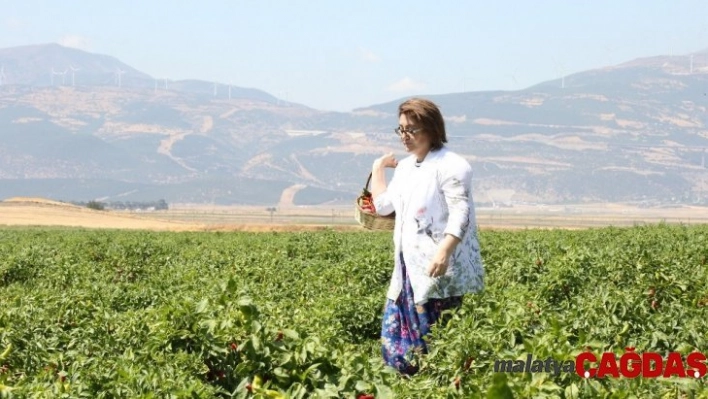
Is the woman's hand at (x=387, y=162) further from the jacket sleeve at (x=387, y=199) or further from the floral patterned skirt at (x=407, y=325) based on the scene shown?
the floral patterned skirt at (x=407, y=325)

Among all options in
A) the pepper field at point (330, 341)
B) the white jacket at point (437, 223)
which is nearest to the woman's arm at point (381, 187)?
the white jacket at point (437, 223)

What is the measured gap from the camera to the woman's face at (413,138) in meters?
6.44

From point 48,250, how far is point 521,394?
48.9 feet

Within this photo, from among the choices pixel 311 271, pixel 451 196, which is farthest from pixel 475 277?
pixel 311 271

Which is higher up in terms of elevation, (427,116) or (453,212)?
(427,116)

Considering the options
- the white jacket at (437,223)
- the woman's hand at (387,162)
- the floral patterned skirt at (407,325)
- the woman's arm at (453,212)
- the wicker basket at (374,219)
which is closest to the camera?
the woman's arm at (453,212)

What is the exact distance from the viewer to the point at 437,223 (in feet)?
21.3

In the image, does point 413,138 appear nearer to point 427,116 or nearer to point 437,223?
point 427,116

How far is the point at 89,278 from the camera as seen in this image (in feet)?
43.0

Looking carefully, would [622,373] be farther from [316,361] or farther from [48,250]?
[48,250]

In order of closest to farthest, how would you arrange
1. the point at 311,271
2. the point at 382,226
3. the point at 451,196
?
1. the point at 451,196
2. the point at 382,226
3. the point at 311,271

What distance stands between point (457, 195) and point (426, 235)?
0.36 meters

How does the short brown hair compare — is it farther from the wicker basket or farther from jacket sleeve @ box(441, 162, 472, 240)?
the wicker basket

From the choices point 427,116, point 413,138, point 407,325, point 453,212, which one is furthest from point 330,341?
point 427,116
